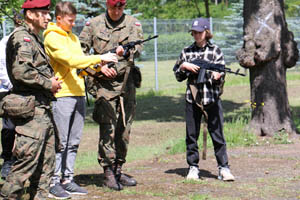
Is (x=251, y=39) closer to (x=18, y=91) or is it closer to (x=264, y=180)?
(x=264, y=180)

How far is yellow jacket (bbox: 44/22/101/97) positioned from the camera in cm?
568

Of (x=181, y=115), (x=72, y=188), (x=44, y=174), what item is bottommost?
(x=181, y=115)

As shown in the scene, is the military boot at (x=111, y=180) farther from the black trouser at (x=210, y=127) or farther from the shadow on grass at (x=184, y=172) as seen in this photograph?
the shadow on grass at (x=184, y=172)

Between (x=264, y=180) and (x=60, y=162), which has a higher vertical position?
(x=60, y=162)

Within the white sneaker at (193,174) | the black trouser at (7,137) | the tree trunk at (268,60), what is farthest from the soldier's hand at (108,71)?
the tree trunk at (268,60)

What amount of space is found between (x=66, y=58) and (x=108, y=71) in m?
0.63

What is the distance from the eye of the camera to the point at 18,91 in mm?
5137

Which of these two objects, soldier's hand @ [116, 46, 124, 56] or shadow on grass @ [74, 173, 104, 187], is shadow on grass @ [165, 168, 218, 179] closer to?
shadow on grass @ [74, 173, 104, 187]

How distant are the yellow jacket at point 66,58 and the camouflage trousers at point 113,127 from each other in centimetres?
40

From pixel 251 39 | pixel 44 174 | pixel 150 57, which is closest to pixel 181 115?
pixel 251 39

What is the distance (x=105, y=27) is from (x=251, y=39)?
437cm

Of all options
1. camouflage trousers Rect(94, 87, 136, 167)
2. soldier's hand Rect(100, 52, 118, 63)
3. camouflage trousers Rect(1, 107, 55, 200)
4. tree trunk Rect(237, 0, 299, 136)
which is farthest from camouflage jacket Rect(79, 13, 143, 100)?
tree trunk Rect(237, 0, 299, 136)

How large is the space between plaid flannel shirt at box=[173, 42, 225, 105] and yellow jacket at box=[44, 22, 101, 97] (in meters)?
1.38

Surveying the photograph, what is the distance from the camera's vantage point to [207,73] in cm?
677
